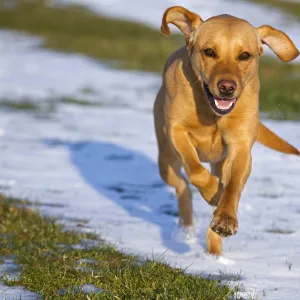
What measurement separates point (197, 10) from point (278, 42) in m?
30.0

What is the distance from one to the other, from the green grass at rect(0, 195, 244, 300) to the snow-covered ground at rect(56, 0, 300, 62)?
2516cm

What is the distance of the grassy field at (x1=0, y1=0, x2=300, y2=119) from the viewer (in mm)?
13992

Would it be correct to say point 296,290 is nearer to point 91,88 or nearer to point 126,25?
point 91,88

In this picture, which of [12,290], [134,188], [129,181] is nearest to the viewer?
[12,290]

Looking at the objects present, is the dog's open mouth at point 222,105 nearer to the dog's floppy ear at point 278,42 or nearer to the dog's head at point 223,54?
the dog's head at point 223,54

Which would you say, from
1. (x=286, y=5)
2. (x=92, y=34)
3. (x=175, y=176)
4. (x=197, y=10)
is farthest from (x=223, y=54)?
(x=286, y=5)

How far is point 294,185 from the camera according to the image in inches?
304

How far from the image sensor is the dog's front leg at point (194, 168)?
4.96 metres

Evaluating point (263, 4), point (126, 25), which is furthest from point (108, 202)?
point (263, 4)

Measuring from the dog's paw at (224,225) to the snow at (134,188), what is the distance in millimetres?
336

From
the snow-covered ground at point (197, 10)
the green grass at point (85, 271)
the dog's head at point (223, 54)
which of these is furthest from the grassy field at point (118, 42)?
the green grass at point (85, 271)

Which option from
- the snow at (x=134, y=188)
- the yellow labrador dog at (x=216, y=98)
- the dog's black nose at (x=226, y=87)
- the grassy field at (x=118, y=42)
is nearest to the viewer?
the dog's black nose at (x=226, y=87)

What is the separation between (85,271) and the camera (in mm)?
4555

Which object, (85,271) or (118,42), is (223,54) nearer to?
(85,271)
